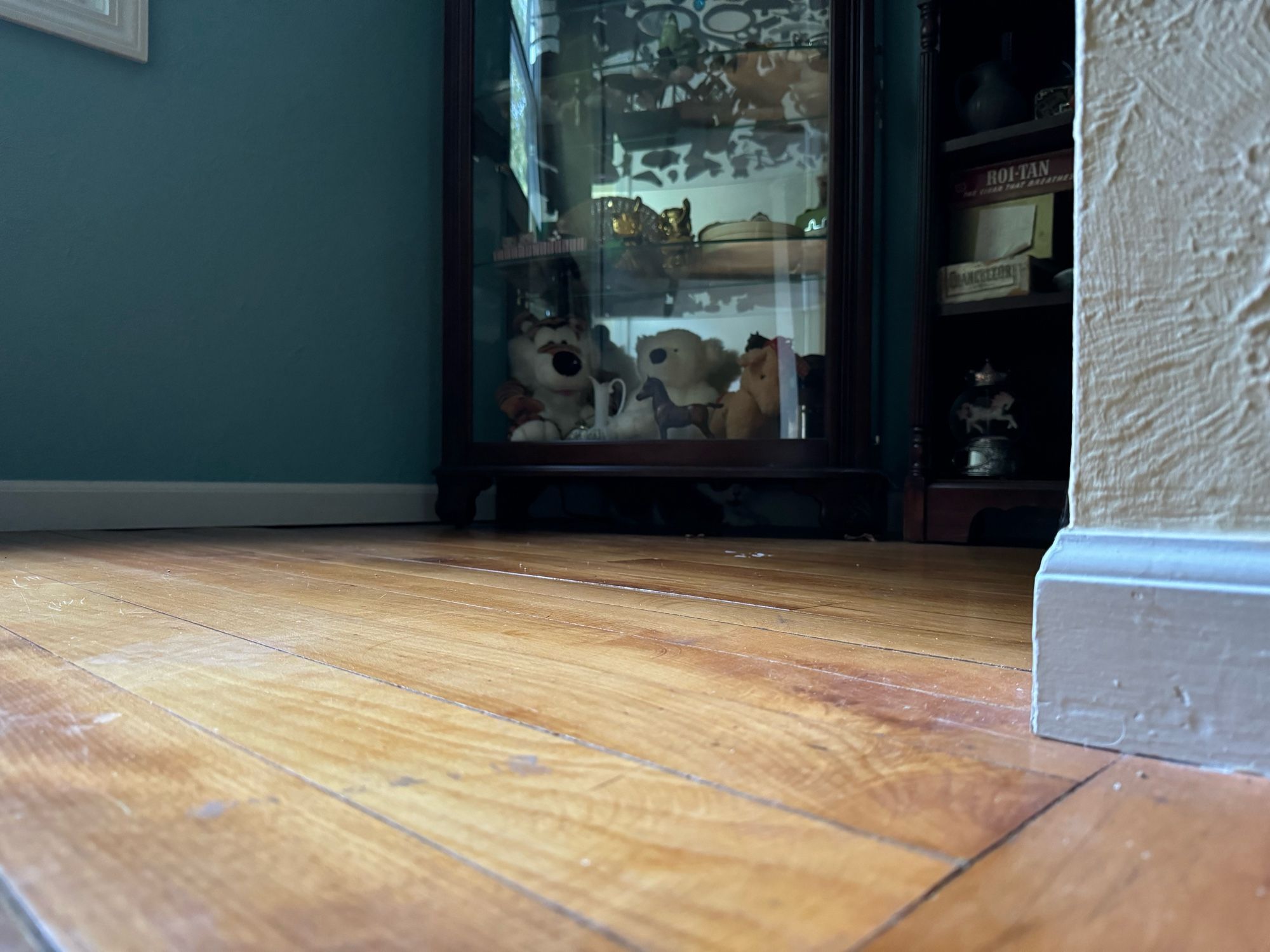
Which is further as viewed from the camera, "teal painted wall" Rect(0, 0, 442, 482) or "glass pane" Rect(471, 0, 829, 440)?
"glass pane" Rect(471, 0, 829, 440)

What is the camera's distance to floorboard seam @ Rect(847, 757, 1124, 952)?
10.9 inches

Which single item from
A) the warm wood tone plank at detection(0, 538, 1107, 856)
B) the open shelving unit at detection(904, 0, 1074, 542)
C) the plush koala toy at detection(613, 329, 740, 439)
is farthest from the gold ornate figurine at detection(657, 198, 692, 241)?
the warm wood tone plank at detection(0, 538, 1107, 856)

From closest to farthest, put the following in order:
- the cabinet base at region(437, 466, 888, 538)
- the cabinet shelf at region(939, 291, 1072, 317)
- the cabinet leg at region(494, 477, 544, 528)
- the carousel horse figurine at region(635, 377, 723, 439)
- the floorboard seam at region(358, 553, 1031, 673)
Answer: the floorboard seam at region(358, 553, 1031, 673) < the cabinet shelf at region(939, 291, 1072, 317) < the cabinet base at region(437, 466, 888, 538) < the carousel horse figurine at region(635, 377, 723, 439) < the cabinet leg at region(494, 477, 544, 528)

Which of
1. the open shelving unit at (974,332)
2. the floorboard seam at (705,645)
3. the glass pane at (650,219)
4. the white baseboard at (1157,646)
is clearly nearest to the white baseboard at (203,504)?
the glass pane at (650,219)

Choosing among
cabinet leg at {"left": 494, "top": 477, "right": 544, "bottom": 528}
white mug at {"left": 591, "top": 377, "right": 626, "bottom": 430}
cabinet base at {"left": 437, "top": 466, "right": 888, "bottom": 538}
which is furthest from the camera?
cabinet leg at {"left": 494, "top": 477, "right": 544, "bottom": 528}

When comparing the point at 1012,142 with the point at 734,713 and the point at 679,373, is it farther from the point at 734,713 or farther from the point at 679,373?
the point at 734,713

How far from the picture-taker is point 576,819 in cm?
36

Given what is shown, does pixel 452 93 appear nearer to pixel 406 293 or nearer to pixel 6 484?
pixel 406 293

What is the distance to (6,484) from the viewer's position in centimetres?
176

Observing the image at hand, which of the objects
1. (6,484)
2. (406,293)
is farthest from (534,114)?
(6,484)

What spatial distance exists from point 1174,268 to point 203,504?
6.44 feet

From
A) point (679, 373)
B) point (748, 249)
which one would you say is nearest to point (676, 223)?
point (748, 249)

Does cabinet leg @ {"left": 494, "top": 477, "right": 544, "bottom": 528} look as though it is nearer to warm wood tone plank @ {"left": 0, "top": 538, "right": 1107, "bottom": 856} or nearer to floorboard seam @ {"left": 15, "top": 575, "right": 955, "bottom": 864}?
warm wood tone plank @ {"left": 0, "top": 538, "right": 1107, "bottom": 856}

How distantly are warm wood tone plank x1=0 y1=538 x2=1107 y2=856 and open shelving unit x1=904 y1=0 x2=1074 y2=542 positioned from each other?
1176mm
